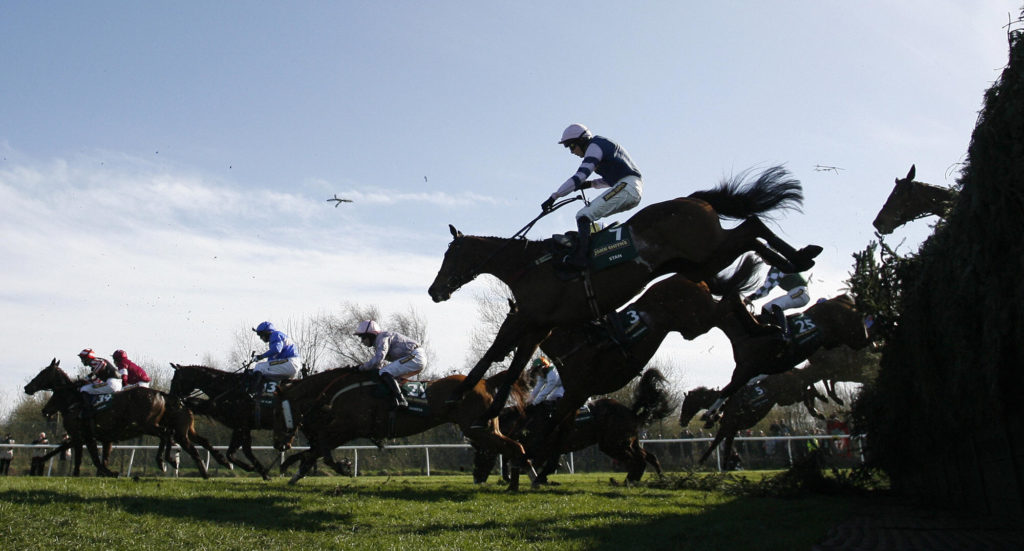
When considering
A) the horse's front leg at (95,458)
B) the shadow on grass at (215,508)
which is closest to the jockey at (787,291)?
the shadow on grass at (215,508)

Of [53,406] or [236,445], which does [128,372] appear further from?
[236,445]

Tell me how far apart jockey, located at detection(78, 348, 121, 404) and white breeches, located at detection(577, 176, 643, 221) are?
11295mm

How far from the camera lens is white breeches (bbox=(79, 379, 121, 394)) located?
49.6 feet

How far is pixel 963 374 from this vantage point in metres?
5.75

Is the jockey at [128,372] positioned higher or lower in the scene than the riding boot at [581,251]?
lower

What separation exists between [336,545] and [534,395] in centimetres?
808

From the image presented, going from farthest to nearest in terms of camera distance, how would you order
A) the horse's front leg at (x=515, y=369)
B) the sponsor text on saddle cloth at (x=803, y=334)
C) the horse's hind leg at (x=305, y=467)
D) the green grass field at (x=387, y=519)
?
the sponsor text on saddle cloth at (x=803, y=334), the horse's hind leg at (x=305, y=467), the horse's front leg at (x=515, y=369), the green grass field at (x=387, y=519)

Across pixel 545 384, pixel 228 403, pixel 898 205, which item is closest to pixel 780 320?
pixel 898 205

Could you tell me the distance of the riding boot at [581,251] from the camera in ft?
27.2

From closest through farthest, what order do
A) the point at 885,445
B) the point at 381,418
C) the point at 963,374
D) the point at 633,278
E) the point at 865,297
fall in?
the point at 963,374
the point at 633,278
the point at 865,297
the point at 885,445
the point at 381,418

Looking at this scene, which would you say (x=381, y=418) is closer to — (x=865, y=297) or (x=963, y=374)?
(x=865, y=297)

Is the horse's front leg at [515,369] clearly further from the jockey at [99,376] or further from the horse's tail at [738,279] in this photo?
the jockey at [99,376]

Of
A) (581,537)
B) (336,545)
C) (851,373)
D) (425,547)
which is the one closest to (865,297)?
(581,537)

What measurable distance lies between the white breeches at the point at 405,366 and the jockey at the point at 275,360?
3667mm
